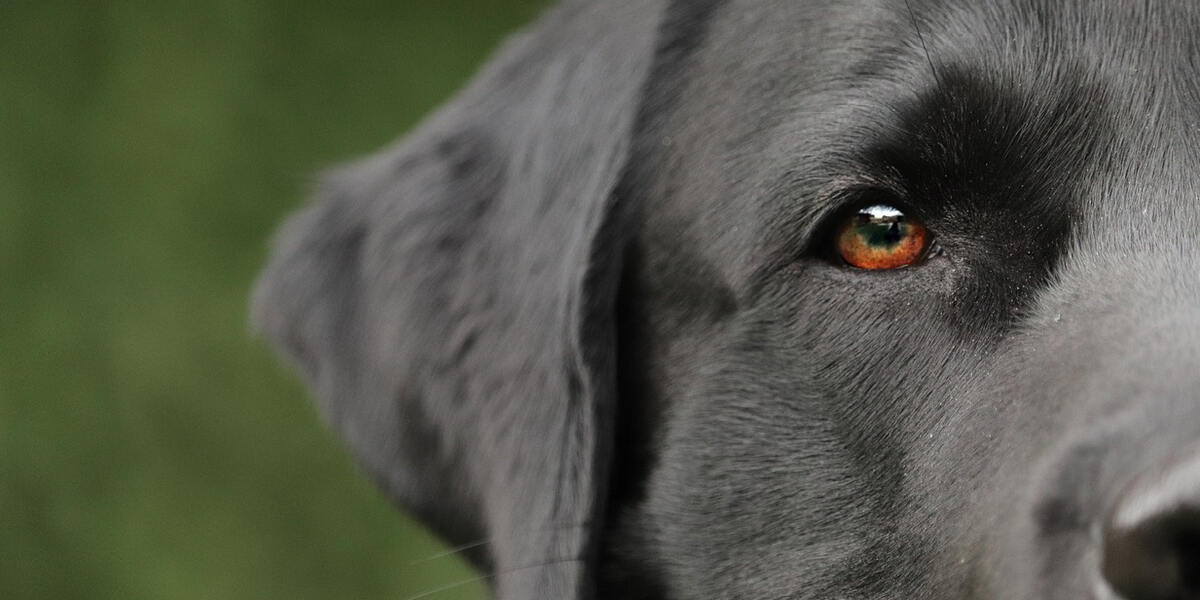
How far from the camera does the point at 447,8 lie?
5578mm

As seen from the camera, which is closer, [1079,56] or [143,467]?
[1079,56]

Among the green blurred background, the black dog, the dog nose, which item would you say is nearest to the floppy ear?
the black dog

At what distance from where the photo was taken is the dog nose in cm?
155

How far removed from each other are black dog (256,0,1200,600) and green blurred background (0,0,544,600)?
2.16 meters

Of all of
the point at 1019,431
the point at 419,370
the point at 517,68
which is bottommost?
the point at 1019,431

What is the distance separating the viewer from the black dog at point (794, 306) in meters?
1.92

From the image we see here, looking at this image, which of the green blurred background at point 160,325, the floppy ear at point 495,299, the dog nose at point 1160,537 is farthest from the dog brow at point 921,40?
the green blurred background at point 160,325

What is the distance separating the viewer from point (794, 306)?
2301 millimetres

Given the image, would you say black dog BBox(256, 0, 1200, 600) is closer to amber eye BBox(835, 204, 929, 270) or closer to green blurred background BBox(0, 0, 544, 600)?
amber eye BBox(835, 204, 929, 270)

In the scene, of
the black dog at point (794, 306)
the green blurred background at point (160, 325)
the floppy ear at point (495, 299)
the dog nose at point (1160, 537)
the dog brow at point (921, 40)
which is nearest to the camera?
the dog nose at point (1160, 537)

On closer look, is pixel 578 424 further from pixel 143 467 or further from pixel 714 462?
pixel 143 467

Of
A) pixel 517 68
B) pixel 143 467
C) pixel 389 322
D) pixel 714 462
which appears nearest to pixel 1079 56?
pixel 714 462

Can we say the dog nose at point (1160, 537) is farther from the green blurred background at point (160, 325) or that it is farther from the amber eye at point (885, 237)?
the green blurred background at point (160, 325)

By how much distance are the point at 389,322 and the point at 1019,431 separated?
1.32m
